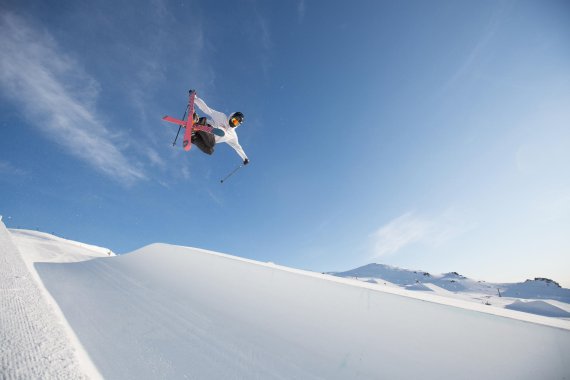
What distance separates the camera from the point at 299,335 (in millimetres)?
2650

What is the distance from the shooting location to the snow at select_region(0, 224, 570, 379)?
1.88 metres

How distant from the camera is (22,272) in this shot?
214cm

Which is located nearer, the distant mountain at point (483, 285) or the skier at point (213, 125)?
the skier at point (213, 125)

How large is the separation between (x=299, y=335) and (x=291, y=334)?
9cm

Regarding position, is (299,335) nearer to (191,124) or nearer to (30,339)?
(30,339)

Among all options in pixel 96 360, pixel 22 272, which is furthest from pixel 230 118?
pixel 96 360

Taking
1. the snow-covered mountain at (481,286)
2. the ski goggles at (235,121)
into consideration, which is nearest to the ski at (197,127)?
the ski goggles at (235,121)

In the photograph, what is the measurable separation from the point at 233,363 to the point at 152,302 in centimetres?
191

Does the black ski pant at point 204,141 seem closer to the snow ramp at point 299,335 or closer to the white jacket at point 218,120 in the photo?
the white jacket at point 218,120

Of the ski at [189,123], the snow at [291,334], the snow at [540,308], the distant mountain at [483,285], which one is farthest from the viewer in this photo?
the distant mountain at [483,285]

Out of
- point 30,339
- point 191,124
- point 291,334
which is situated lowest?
point 291,334

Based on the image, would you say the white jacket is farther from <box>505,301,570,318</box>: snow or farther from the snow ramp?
<box>505,301,570,318</box>: snow

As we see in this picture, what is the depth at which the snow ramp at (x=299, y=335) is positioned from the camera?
6.34 ft

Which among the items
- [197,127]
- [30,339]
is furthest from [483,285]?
[30,339]
